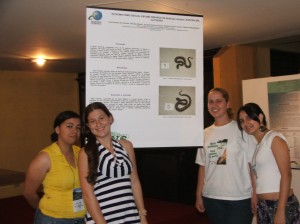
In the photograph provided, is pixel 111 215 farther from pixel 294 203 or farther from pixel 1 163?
pixel 1 163

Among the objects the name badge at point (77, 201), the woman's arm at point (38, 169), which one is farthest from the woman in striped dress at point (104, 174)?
the woman's arm at point (38, 169)

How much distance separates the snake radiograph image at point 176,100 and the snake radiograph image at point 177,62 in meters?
0.08

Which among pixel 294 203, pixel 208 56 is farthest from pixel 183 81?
pixel 208 56

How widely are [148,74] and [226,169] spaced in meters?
0.84

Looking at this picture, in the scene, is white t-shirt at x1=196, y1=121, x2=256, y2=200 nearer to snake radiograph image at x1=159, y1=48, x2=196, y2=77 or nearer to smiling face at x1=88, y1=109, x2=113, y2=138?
snake radiograph image at x1=159, y1=48, x2=196, y2=77

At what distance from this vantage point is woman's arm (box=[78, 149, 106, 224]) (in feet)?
5.80

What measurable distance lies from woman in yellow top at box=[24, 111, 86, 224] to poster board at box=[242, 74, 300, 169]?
2291 mm

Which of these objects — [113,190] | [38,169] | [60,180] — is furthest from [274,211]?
[38,169]

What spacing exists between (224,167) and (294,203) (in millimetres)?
503

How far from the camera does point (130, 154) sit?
1.96 m

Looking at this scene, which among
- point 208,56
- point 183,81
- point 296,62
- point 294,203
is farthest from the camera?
point 296,62

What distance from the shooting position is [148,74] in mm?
2070

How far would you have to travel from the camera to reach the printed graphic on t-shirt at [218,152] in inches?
93.7

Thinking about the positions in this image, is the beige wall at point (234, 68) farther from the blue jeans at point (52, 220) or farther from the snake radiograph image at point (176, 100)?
the blue jeans at point (52, 220)
